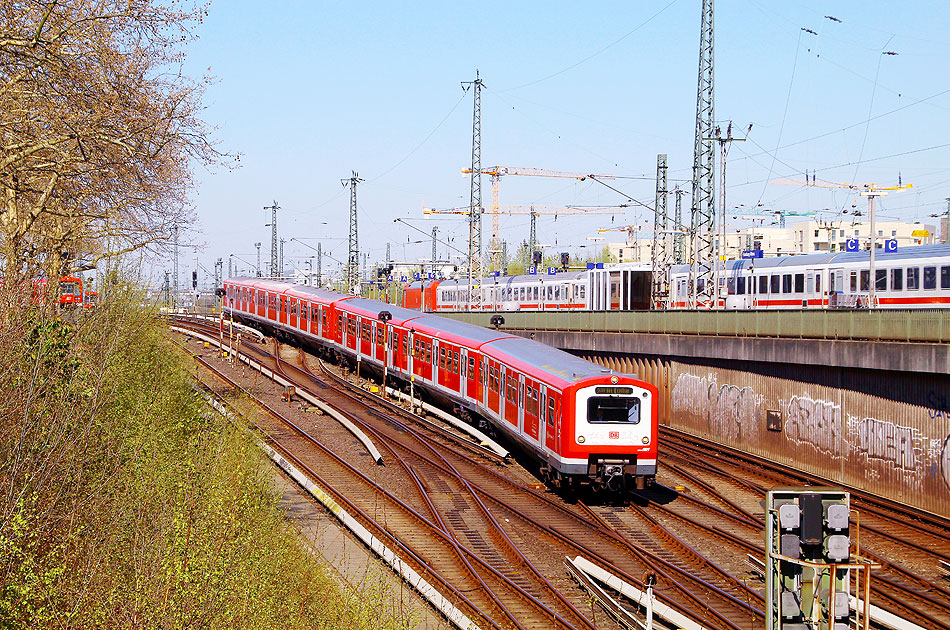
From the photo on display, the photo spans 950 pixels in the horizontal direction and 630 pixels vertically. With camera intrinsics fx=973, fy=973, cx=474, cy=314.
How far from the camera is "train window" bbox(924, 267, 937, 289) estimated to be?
29.4 metres

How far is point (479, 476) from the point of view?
74.8 feet

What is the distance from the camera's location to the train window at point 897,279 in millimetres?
31266

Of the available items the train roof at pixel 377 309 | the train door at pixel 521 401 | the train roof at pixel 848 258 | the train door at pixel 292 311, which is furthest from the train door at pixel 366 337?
the train roof at pixel 848 258

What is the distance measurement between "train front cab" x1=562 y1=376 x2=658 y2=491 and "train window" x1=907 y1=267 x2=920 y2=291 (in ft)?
48.4

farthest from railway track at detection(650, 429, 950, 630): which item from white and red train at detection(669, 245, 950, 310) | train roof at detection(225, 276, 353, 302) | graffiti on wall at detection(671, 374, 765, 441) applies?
train roof at detection(225, 276, 353, 302)

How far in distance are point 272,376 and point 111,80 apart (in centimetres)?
2168

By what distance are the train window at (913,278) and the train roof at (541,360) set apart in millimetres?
13010

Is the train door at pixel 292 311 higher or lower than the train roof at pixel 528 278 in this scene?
lower

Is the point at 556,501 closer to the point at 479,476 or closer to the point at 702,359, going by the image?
the point at 479,476

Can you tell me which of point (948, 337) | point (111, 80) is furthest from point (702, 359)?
point (111, 80)

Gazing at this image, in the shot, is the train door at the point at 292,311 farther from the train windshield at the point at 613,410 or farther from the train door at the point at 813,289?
the train windshield at the point at 613,410

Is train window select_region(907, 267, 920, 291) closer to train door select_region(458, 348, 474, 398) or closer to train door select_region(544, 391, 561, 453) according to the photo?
train door select_region(458, 348, 474, 398)

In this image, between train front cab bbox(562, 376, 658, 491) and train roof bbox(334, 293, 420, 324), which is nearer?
train front cab bbox(562, 376, 658, 491)

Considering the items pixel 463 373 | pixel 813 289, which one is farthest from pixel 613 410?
pixel 813 289
